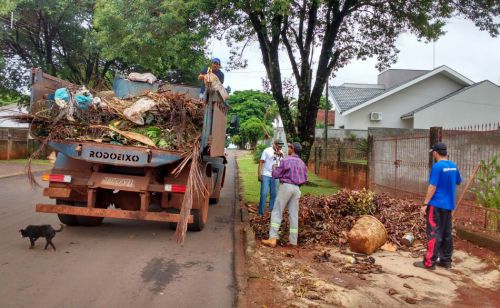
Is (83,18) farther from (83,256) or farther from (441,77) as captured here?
(441,77)

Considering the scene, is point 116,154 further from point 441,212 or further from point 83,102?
point 441,212

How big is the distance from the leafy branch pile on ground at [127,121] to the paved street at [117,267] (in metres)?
1.54

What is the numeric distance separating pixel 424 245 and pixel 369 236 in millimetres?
1102

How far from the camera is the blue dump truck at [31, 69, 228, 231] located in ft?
23.1

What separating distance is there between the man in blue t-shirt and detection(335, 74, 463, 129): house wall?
24.0 meters

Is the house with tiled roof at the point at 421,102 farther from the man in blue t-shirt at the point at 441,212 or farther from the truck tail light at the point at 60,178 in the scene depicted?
the truck tail light at the point at 60,178

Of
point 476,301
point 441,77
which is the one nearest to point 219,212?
point 476,301

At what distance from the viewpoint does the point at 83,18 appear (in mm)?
22672

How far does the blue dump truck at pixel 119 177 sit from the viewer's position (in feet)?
23.1

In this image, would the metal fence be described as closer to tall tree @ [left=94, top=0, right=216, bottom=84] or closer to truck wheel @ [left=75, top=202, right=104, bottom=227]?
tall tree @ [left=94, top=0, right=216, bottom=84]

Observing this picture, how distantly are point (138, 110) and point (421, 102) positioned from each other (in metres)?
25.8

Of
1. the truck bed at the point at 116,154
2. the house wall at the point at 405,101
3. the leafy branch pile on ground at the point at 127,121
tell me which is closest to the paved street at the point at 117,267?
the truck bed at the point at 116,154

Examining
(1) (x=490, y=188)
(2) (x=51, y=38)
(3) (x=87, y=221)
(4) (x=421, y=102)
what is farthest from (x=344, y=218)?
(4) (x=421, y=102)

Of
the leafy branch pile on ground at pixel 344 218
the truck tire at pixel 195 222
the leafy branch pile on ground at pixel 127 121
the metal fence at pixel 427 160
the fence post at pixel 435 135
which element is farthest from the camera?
the fence post at pixel 435 135
